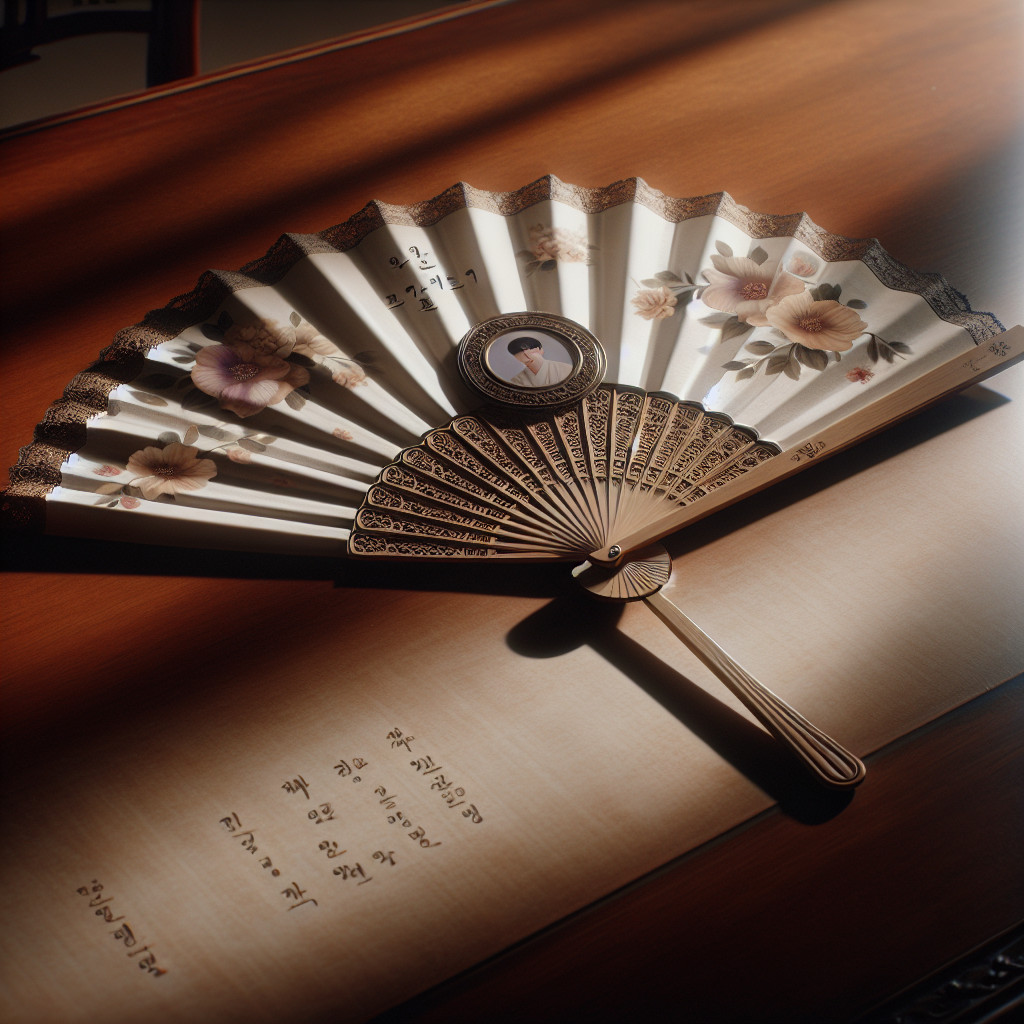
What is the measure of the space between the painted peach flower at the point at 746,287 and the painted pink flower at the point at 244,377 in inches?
18.5

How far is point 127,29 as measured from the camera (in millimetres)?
1552

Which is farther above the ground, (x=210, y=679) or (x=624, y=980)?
(x=210, y=679)

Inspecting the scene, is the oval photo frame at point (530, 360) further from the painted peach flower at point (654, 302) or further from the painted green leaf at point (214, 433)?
Result: the painted green leaf at point (214, 433)

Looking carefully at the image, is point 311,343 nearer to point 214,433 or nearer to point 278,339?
point 278,339

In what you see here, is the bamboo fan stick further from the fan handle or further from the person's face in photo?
the person's face in photo

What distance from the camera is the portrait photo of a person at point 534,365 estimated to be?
2.89 ft

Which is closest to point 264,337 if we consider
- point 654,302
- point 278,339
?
point 278,339

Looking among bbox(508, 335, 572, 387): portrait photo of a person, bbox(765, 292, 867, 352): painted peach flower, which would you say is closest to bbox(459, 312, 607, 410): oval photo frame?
bbox(508, 335, 572, 387): portrait photo of a person

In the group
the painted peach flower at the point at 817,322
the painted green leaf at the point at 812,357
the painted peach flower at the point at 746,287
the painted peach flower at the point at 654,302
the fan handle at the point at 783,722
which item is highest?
the painted peach flower at the point at 654,302

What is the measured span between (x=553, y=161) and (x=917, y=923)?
105 cm

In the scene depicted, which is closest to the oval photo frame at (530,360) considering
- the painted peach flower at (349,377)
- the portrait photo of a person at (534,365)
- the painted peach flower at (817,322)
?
the portrait photo of a person at (534,365)

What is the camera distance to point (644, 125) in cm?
131

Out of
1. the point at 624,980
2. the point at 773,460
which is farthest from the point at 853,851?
the point at 773,460

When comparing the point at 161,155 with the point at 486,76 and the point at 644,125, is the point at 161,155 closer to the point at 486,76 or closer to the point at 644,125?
the point at 486,76
